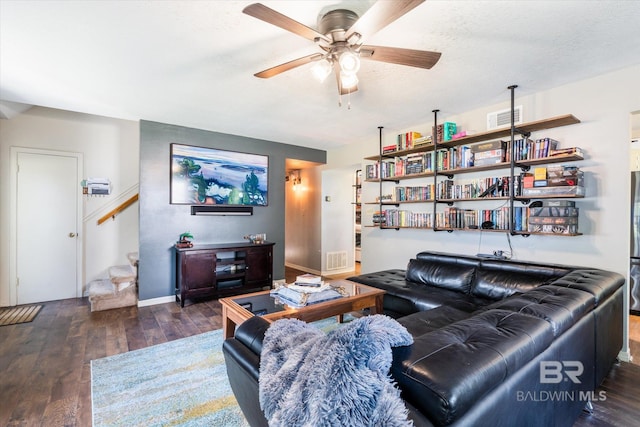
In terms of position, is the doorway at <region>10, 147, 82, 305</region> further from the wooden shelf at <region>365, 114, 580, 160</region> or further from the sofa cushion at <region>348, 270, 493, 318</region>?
the wooden shelf at <region>365, 114, 580, 160</region>

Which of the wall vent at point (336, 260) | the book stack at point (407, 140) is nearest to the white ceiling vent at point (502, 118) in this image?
the book stack at point (407, 140)

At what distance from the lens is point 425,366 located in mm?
856

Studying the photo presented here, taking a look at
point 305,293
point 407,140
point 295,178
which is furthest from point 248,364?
point 295,178

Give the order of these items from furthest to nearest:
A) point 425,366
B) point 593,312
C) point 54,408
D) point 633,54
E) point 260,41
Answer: point 633,54 → point 260,41 → point 54,408 → point 593,312 → point 425,366

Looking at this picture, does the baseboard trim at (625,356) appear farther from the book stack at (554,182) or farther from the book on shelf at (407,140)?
the book on shelf at (407,140)

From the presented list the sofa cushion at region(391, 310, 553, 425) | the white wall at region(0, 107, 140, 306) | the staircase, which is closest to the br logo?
the sofa cushion at region(391, 310, 553, 425)

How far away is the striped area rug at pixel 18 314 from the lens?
3.26 meters

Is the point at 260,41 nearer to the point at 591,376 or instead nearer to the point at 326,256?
the point at 591,376

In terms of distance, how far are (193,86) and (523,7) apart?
2.60 meters

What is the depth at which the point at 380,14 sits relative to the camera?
1432 mm

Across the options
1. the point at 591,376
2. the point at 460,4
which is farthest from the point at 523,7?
the point at 591,376

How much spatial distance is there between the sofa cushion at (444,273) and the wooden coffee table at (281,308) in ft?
2.49

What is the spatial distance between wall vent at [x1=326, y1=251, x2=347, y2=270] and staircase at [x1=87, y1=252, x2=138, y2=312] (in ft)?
10.6

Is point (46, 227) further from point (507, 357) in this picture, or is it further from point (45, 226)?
point (507, 357)
